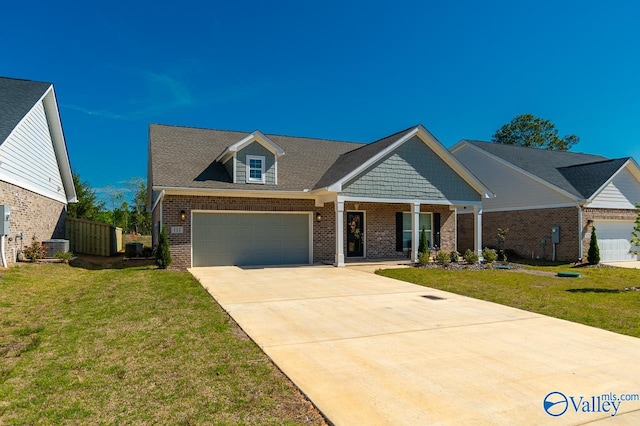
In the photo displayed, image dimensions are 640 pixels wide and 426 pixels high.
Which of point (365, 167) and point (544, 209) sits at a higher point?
point (365, 167)

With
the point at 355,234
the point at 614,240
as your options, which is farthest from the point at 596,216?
the point at 355,234

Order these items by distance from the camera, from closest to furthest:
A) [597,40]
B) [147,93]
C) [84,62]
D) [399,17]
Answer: [399,17], [597,40], [84,62], [147,93]

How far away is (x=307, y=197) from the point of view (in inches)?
652

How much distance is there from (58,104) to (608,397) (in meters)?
20.0

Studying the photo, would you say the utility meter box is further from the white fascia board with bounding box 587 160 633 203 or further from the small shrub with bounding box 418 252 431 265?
the white fascia board with bounding box 587 160 633 203

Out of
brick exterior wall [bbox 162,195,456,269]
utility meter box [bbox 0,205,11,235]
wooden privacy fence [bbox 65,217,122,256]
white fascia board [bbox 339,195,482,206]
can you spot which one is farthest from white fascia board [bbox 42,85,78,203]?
white fascia board [bbox 339,195,482,206]

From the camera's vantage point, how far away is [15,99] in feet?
45.4

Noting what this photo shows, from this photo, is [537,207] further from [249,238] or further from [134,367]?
[134,367]

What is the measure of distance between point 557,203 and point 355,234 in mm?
10656

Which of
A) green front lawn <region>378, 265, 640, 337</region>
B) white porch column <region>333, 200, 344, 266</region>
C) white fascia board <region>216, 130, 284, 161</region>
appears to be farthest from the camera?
white fascia board <region>216, 130, 284, 161</region>

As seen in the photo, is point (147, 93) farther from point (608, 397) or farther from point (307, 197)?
point (608, 397)

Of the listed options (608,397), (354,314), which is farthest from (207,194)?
(608,397)

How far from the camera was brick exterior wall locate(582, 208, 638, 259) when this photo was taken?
1910cm

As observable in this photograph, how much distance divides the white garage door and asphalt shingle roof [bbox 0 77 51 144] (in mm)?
24858
